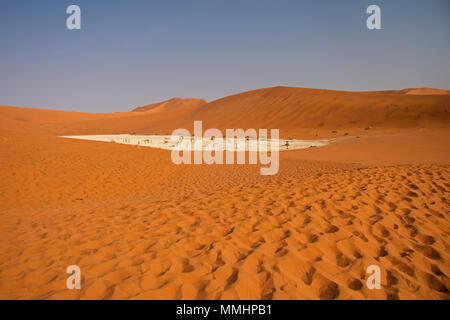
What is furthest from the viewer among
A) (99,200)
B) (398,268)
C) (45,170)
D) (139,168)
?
(139,168)

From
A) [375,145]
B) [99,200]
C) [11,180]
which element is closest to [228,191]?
[99,200]

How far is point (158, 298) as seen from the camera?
2330mm

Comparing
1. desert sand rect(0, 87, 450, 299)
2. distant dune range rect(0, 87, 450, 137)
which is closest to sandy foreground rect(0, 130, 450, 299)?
desert sand rect(0, 87, 450, 299)

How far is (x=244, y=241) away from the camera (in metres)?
3.39

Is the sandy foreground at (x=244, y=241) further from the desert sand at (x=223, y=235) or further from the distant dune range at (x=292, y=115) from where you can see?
the distant dune range at (x=292, y=115)

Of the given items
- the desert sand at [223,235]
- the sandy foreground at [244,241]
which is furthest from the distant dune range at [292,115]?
the sandy foreground at [244,241]

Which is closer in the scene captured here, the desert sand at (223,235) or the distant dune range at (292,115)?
the desert sand at (223,235)

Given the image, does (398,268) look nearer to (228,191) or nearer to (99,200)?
(228,191)

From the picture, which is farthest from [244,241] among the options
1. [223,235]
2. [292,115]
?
[292,115]

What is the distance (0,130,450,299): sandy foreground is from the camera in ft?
8.05

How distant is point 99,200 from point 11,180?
380cm

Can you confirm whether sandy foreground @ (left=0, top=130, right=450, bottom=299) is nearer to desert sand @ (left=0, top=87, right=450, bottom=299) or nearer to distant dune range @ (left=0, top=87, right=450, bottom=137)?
desert sand @ (left=0, top=87, right=450, bottom=299)

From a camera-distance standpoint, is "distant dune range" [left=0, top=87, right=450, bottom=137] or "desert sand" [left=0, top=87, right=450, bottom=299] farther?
"distant dune range" [left=0, top=87, right=450, bottom=137]

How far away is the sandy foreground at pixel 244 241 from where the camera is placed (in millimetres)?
2453
